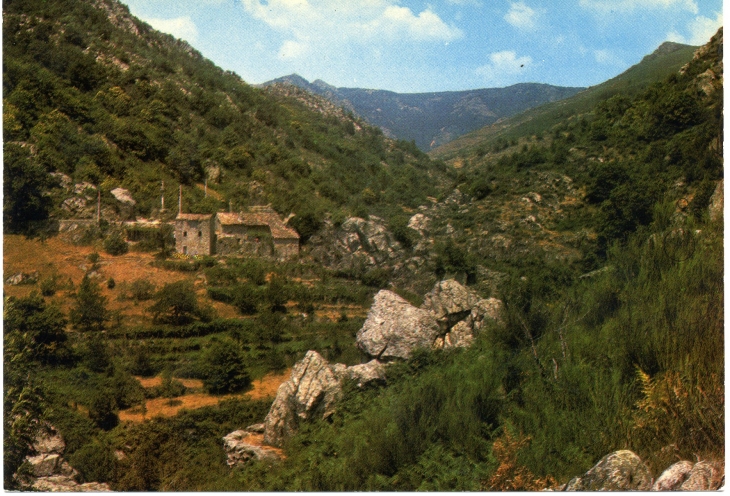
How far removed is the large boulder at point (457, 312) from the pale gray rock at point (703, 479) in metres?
6.18

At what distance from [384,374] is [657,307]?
4.55 m

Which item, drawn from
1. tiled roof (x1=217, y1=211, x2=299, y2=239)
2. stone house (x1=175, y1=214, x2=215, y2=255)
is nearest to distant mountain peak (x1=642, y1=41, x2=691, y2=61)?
tiled roof (x1=217, y1=211, x2=299, y2=239)

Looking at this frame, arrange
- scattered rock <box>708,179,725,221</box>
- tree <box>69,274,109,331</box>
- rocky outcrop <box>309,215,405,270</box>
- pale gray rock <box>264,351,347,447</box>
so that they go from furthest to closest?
1. rocky outcrop <box>309,215,405,270</box>
2. tree <box>69,274,109,331</box>
3. pale gray rock <box>264,351,347,447</box>
4. scattered rock <box>708,179,725,221</box>

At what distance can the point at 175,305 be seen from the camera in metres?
20.0

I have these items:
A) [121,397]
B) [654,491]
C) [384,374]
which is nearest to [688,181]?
[384,374]

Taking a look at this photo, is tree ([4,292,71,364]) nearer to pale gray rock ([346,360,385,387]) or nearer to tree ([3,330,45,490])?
tree ([3,330,45,490])

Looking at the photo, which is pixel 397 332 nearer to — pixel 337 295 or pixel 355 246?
pixel 337 295

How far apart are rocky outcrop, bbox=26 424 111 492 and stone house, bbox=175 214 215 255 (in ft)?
56.1

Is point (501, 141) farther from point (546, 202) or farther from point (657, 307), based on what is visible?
point (657, 307)

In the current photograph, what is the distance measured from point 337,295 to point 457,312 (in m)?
12.1

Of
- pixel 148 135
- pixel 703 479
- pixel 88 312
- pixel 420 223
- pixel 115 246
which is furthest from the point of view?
pixel 148 135

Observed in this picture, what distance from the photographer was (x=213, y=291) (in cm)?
2239

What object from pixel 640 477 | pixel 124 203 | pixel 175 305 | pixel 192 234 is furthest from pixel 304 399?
pixel 124 203

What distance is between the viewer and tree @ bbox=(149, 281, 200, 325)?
19.8m
